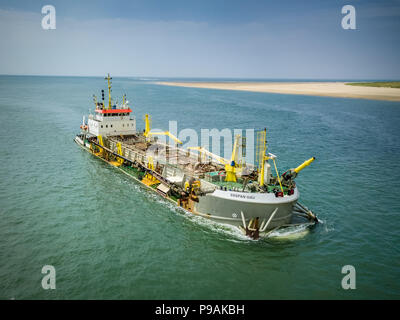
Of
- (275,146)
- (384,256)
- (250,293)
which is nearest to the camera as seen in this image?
(250,293)

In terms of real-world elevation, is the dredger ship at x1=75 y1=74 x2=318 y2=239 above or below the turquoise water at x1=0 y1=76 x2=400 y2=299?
above

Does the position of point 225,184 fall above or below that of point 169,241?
above

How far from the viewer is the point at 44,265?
17.8m

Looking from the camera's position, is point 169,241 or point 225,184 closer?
point 169,241

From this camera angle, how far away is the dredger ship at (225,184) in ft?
69.2

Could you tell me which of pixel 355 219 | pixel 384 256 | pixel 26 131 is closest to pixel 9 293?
pixel 384 256

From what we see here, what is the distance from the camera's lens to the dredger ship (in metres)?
21.1

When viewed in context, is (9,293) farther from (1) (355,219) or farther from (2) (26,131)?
(2) (26,131)

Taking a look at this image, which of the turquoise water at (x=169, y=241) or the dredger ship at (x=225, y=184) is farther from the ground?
the dredger ship at (x=225, y=184)

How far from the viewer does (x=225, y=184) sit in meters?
24.0

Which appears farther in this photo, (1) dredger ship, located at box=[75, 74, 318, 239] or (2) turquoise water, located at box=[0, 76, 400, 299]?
(1) dredger ship, located at box=[75, 74, 318, 239]

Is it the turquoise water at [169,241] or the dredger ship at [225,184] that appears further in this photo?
the dredger ship at [225,184]
